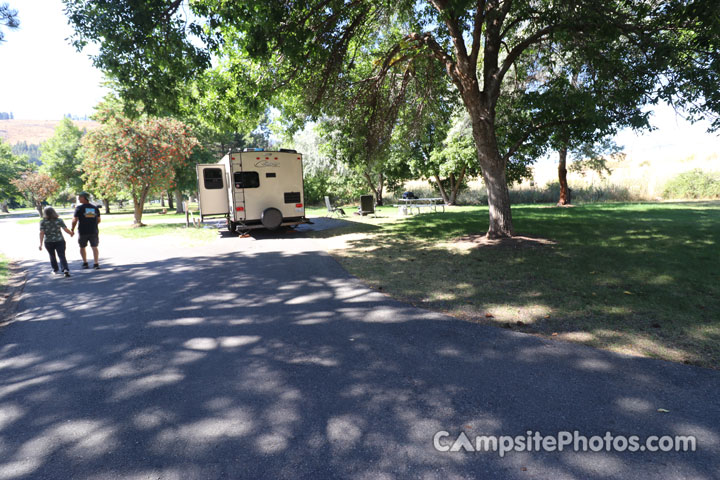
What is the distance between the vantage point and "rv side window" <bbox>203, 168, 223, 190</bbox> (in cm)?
1526

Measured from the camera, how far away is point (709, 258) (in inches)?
305

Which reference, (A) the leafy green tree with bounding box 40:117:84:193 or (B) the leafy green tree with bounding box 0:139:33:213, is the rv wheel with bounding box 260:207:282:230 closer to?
(A) the leafy green tree with bounding box 40:117:84:193

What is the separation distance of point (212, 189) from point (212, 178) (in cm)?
47

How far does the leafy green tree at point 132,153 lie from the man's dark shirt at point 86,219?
36.5ft

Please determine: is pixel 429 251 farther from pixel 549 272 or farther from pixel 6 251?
pixel 6 251

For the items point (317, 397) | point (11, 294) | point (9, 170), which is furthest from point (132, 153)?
point (9, 170)

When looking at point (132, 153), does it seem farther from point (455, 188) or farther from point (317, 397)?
point (455, 188)

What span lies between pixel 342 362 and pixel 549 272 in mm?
5186

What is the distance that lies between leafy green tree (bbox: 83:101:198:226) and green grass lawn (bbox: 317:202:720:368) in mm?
13748

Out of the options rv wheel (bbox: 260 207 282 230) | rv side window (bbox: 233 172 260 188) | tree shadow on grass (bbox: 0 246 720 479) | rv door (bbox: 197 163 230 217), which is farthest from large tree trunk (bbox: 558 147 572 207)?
tree shadow on grass (bbox: 0 246 720 479)

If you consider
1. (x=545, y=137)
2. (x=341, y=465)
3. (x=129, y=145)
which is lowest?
(x=341, y=465)

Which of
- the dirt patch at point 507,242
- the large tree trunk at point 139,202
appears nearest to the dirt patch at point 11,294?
the dirt patch at point 507,242

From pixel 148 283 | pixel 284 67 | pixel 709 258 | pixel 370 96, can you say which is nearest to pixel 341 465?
pixel 148 283

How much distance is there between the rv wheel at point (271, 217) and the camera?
1409 centimetres
